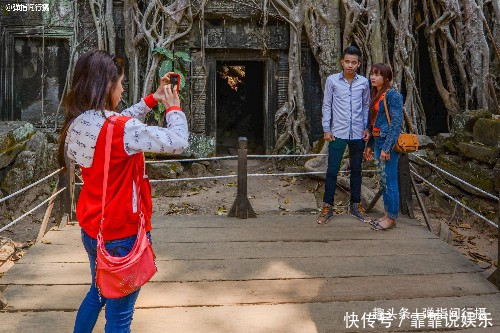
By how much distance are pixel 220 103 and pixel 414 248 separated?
28.9ft

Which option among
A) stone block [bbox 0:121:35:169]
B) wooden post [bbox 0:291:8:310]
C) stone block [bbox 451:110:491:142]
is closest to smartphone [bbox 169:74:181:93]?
wooden post [bbox 0:291:8:310]

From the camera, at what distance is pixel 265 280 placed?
3.10 metres

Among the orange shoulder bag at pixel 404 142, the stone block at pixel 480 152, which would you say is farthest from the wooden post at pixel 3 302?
the stone block at pixel 480 152

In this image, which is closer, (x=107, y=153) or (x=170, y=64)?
(x=107, y=153)

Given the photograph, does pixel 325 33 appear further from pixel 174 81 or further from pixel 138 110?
pixel 174 81

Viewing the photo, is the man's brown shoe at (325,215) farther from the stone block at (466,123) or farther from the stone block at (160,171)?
the stone block at (160,171)

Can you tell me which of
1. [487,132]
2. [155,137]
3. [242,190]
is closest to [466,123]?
[487,132]

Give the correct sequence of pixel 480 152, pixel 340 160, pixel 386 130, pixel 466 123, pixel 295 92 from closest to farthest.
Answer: pixel 386 130
pixel 340 160
pixel 480 152
pixel 466 123
pixel 295 92

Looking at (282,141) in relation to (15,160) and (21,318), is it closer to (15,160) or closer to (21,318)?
(15,160)

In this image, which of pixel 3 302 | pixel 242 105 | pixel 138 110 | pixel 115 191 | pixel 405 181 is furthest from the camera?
pixel 242 105

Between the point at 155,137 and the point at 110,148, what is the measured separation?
0.17 meters

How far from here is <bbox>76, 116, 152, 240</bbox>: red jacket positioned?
1826mm

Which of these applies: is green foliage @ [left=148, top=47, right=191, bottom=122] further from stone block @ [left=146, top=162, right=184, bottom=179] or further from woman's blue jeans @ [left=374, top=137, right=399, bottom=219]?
woman's blue jeans @ [left=374, top=137, right=399, bottom=219]

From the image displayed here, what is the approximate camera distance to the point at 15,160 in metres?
6.52
